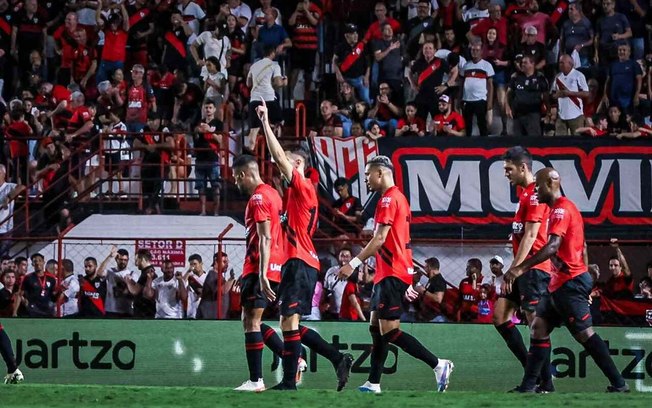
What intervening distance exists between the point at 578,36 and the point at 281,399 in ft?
42.1

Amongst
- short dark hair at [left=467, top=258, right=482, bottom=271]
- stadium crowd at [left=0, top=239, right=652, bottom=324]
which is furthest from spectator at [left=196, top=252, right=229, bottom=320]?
short dark hair at [left=467, top=258, right=482, bottom=271]

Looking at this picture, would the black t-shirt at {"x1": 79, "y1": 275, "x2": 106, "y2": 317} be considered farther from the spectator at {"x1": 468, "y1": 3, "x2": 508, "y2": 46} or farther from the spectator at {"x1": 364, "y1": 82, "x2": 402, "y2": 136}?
the spectator at {"x1": 468, "y1": 3, "x2": 508, "y2": 46}

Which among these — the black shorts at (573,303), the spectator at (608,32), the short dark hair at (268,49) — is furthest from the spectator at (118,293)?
the spectator at (608,32)

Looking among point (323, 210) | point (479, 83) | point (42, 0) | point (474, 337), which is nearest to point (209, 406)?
point (474, 337)

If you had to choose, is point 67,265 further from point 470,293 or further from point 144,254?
point 470,293

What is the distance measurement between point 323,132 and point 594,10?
558cm

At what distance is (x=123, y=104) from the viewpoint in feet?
73.8

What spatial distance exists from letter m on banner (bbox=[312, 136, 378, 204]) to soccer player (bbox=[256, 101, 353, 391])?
22.2ft

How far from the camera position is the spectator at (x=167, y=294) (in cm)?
1752

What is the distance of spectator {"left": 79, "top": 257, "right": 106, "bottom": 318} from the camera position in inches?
696

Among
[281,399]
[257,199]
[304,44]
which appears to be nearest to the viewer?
[281,399]

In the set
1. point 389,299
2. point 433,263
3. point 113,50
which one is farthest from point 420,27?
point 389,299

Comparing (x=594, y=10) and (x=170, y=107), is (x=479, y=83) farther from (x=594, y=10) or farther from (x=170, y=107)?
(x=170, y=107)

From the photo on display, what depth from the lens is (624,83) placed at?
20828mm
